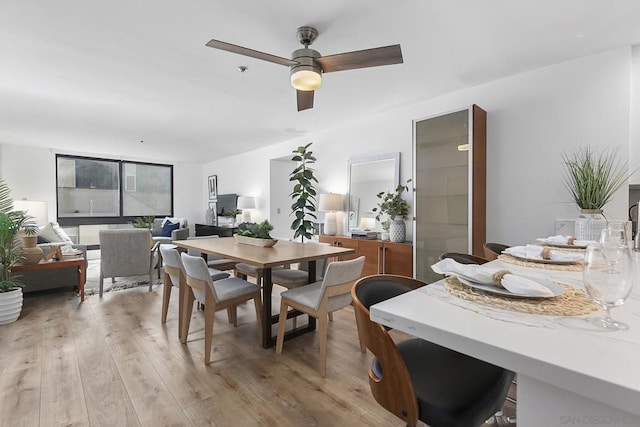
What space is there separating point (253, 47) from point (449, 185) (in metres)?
2.28

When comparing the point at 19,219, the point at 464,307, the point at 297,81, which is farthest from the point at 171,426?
the point at 19,219

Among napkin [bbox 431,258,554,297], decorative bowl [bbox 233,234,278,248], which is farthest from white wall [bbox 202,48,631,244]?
napkin [bbox 431,258,554,297]

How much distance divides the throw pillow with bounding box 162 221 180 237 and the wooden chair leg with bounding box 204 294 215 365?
518 centimetres

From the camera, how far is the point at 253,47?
2422 mm

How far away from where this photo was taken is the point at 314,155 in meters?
5.17

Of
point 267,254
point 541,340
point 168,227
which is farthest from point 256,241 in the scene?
point 168,227

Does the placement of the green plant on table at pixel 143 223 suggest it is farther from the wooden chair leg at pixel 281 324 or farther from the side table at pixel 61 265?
the wooden chair leg at pixel 281 324

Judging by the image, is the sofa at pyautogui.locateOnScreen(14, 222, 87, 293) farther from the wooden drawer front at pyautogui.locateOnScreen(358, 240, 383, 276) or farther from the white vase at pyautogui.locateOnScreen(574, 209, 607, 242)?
the white vase at pyautogui.locateOnScreen(574, 209, 607, 242)

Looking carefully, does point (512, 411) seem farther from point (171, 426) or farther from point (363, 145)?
point (363, 145)

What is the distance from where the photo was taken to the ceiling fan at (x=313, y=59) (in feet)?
6.11

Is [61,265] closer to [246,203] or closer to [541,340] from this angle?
[246,203]

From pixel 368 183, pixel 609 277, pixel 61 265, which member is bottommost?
pixel 61 265

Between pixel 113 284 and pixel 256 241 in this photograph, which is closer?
pixel 256 241

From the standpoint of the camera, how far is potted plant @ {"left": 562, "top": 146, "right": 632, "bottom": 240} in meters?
2.40
